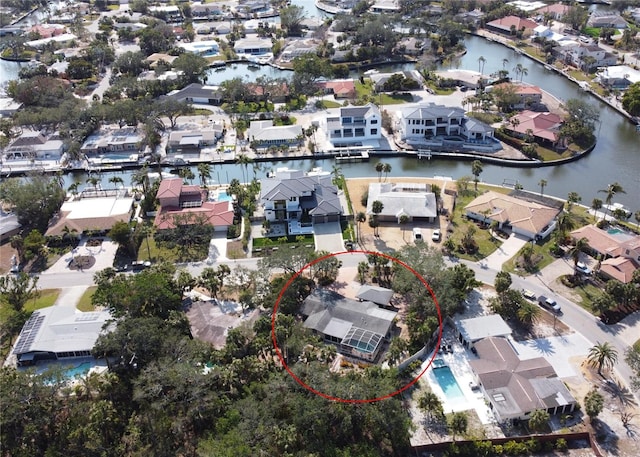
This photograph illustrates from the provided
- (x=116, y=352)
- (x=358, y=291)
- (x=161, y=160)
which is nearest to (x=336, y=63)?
(x=161, y=160)

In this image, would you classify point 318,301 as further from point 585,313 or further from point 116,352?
point 585,313

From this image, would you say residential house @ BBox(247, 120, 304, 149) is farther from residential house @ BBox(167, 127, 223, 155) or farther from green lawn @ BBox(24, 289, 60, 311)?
green lawn @ BBox(24, 289, 60, 311)

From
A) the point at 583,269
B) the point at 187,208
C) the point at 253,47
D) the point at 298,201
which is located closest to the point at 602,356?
the point at 583,269

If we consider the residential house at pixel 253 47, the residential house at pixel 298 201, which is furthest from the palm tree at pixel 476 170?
the residential house at pixel 253 47

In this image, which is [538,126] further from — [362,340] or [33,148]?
[33,148]

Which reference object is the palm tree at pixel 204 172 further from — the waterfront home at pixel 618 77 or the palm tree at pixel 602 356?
the waterfront home at pixel 618 77

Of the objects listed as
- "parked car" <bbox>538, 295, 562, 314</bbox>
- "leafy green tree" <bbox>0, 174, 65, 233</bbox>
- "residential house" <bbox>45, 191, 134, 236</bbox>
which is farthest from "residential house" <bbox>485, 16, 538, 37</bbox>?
"leafy green tree" <bbox>0, 174, 65, 233</bbox>
